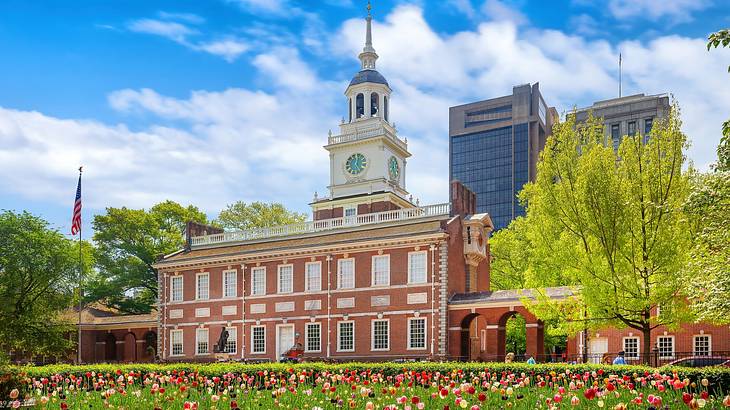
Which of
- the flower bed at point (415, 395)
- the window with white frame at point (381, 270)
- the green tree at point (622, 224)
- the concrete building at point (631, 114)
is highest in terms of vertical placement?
the concrete building at point (631, 114)

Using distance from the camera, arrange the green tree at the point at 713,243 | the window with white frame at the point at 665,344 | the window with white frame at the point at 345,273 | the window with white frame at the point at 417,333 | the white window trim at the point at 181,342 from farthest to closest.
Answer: the white window trim at the point at 181,342
the window with white frame at the point at 345,273
the window with white frame at the point at 417,333
the window with white frame at the point at 665,344
the green tree at the point at 713,243

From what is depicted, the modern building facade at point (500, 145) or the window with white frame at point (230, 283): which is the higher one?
the modern building facade at point (500, 145)

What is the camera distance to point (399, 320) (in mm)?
42875

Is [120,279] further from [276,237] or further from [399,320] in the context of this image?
[399,320]

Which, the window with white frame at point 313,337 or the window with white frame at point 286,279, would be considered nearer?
the window with white frame at point 313,337

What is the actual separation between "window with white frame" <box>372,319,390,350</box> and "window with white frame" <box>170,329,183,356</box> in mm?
14989

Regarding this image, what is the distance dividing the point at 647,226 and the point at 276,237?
28955 mm

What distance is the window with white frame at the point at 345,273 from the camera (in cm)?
4491

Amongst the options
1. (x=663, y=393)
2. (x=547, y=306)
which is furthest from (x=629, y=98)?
(x=663, y=393)

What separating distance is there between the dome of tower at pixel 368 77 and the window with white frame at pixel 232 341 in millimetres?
24412

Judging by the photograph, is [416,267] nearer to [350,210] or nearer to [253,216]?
[350,210]

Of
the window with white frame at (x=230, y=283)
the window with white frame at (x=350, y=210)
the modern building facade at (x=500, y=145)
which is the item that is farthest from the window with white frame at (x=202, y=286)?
the modern building facade at (x=500, y=145)

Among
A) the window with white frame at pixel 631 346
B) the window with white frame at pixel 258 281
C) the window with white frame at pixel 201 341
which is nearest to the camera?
the window with white frame at pixel 631 346

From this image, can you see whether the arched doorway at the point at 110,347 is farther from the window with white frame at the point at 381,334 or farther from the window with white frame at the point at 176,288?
the window with white frame at the point at 381,334
